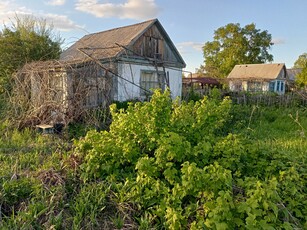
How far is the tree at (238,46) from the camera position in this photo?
123ft

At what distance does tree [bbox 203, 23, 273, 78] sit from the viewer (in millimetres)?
37594

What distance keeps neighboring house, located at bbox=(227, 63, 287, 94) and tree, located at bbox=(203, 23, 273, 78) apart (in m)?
7.05

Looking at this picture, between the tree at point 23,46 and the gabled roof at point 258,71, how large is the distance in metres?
23.4

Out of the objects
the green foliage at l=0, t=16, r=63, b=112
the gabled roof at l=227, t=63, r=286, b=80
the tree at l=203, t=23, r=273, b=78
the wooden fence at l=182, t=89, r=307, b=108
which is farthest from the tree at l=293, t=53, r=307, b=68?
the green foliage at l=0, t=16, r=63, b=112

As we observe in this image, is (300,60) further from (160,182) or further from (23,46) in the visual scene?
(160,182)

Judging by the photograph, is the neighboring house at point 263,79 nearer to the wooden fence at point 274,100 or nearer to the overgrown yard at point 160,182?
the wooden fence at point 274,100

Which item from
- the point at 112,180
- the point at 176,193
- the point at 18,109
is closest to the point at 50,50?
the point at 18,109

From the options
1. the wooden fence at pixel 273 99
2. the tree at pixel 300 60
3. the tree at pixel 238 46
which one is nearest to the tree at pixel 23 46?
the wooden fence at pixel 273 99

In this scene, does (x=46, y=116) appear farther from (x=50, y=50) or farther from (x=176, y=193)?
(x=50, y=50)

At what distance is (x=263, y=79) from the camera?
2744 centimetres

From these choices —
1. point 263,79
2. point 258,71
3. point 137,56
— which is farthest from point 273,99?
point 258,71

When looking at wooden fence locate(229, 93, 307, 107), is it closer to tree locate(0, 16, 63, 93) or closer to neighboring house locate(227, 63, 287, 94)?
tree locate(0, 16, 63, 93)

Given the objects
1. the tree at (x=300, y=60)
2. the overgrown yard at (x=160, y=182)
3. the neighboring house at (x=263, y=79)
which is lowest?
the overgrown yard at (x=160, y=182)

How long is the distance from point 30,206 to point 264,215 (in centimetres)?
249
